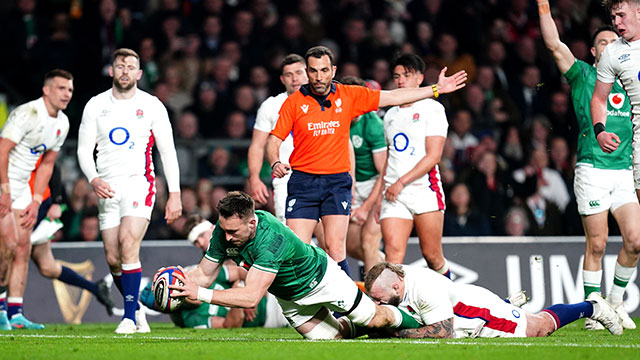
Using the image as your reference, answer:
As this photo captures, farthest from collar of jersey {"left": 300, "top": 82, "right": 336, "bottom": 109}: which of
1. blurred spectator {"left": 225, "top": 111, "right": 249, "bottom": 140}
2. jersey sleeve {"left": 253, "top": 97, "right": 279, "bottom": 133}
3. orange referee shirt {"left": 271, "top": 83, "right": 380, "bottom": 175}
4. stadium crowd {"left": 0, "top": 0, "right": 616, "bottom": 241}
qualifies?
blurred spectator {"left": 225, "top": 111, "right": 249, "bottom": 140}

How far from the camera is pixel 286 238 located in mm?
6570

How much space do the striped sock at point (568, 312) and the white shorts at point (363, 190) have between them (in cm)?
329

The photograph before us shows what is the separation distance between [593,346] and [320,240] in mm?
4220

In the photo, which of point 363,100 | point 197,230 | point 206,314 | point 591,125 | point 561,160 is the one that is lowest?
point 206,314

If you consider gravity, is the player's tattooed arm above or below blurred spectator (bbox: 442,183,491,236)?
below

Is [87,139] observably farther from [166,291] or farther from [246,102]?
[246,102]

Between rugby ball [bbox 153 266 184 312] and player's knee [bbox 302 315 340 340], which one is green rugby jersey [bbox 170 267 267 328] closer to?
player's knee [bbox 302 315 340 340]

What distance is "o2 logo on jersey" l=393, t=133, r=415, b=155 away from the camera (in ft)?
31.6

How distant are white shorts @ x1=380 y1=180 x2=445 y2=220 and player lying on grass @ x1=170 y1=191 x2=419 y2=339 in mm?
2260

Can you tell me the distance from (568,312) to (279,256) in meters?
2.89

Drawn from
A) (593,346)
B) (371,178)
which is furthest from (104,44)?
(593,346)

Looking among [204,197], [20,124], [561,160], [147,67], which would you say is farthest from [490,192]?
[20,124]

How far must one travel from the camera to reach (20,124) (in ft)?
33.2

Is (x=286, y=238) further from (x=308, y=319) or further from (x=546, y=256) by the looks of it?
(x=546, y=256)
